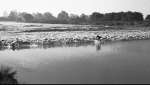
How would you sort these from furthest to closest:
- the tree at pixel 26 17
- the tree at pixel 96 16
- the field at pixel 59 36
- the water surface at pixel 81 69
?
the tree at pixel 96 16
the tree at pixel 26 17
the field at pixel 59 36
the water surface at pixel 81 69

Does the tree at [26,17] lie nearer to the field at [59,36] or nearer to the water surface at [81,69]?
the field at [59,36]

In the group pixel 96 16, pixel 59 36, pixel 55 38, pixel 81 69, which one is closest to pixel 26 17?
pixel 96 16

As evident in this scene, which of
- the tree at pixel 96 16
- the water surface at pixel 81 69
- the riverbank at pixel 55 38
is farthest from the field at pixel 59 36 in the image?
the tree at pixel 96 16

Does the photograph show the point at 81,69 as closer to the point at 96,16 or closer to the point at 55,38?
the point at 55,38

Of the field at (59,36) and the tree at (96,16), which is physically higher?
the tree at (96,16)

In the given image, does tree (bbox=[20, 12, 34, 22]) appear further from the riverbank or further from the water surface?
the water surface

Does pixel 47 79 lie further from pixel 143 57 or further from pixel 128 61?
pixel 143 57

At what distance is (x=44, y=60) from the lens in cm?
1361

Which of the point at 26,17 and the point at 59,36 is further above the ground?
the point at 26,17

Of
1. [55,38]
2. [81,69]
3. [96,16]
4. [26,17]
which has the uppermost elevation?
[96,16]

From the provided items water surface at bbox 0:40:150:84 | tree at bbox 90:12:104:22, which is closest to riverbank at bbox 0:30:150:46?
water surface at bbox 0:40:150:84

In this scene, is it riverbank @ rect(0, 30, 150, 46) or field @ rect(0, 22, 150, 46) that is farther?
field @ rect(0, 22, 150, 46)

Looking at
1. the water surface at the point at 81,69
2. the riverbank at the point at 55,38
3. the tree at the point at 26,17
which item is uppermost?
the tree at the point at 26,17

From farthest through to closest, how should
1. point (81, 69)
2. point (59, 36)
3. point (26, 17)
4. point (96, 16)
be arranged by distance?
point (96, 16) → point (26, 17) → point (59, 36) → point (81, 69)
